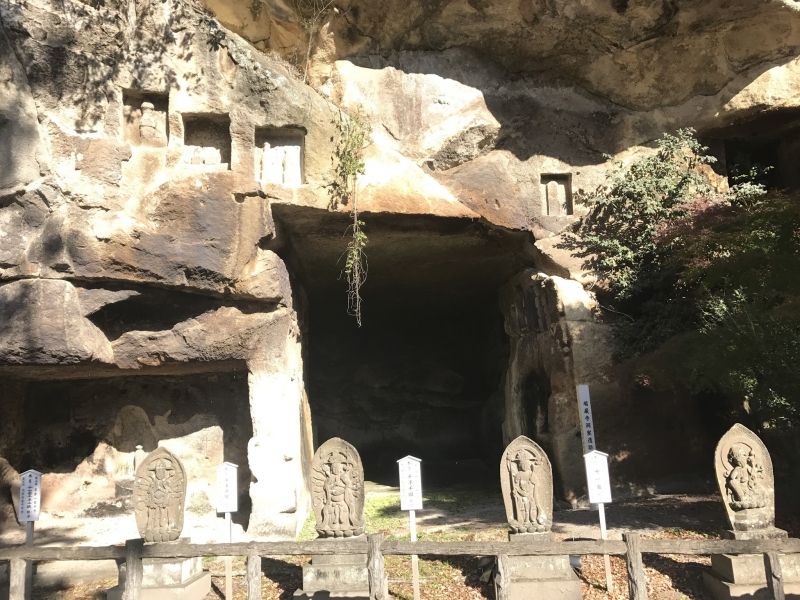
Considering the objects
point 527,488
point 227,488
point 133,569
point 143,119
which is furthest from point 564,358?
point 143,119

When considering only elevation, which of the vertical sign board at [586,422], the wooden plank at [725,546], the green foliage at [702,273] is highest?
the green foliage at [702,273]

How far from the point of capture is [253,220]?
8.83 metres

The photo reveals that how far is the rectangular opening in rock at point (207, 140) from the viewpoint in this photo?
9164 mm

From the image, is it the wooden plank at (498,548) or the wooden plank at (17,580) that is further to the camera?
the wooden plank at (17,580)

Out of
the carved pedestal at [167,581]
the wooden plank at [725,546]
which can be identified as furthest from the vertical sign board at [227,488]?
the wooden plank at [725,546]

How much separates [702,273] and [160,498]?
7.14 meters

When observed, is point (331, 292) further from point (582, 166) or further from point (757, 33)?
point (757, 33)

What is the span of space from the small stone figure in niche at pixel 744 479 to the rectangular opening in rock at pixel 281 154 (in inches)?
261

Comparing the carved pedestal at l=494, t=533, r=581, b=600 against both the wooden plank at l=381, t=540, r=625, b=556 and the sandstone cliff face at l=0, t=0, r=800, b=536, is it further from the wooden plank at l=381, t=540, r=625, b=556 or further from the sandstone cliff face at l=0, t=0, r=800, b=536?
the sandstone cliff face at l=0, t=0, r=800, b=536

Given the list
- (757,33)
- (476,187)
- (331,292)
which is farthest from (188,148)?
(757,33)

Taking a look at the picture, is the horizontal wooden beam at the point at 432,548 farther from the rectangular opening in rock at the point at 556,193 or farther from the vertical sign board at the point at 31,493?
the rectangular opening in rock at the point at 556,193

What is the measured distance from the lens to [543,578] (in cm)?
585

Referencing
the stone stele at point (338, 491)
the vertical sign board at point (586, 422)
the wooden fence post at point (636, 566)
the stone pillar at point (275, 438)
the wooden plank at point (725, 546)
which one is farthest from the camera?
the stone pillar at point (275, 438)

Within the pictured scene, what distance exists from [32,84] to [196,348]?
414 cm
